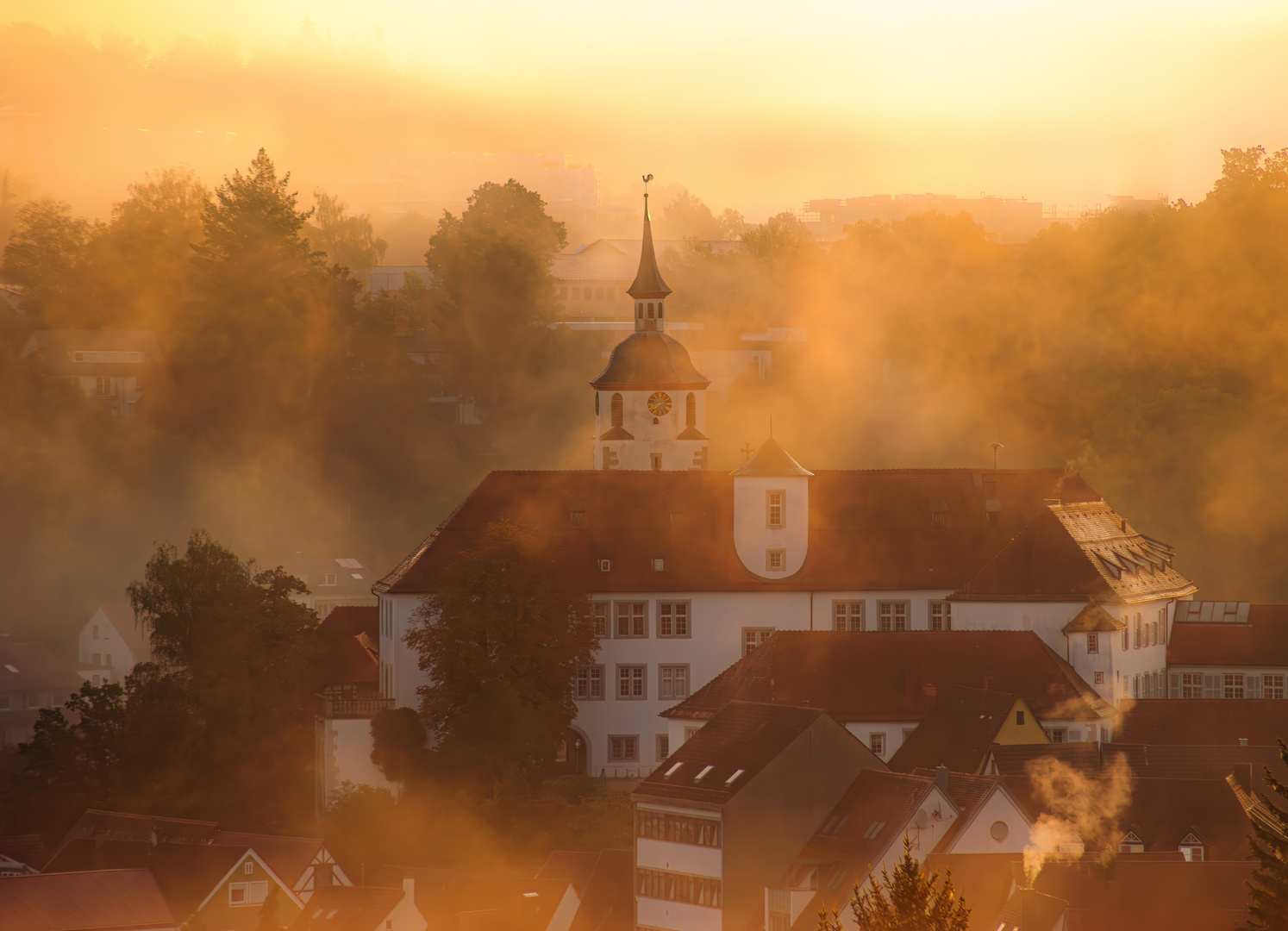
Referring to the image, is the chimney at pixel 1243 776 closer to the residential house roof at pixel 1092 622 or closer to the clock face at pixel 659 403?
the residential house roof at pixel 1092 622

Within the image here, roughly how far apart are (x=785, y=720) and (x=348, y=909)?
13175 millimetres

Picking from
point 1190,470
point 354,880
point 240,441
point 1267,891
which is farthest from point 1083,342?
point 1267,891

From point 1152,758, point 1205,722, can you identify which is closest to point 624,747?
point 1152,758

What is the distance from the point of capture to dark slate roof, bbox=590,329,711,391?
8488 cm

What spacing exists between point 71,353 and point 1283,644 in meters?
69.0

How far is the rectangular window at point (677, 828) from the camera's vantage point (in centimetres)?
5641

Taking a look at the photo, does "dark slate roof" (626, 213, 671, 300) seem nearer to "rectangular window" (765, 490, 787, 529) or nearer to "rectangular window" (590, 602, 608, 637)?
"rectangular window" (765, 490, 787, 529)

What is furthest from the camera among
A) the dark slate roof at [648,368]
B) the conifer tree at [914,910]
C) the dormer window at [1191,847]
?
the dark slate roof at [648,368]

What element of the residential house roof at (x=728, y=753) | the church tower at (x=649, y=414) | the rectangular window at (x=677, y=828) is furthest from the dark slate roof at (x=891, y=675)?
the church tower at (x=649, y=414)

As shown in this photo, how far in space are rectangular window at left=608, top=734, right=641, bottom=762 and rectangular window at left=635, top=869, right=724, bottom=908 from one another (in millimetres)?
12393

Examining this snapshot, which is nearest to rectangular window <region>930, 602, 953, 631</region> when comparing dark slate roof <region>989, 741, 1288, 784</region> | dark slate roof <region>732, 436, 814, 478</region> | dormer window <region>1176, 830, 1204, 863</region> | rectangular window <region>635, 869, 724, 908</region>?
dark slate roof <region>732, 436, 814, 478</region>

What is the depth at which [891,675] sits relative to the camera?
214 ft

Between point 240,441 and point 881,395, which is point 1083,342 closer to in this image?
point 881,395

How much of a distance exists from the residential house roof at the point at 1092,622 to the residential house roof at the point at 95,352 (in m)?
61.9
